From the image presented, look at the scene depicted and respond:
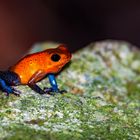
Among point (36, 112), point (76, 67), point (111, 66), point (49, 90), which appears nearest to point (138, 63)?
point (111, 66)

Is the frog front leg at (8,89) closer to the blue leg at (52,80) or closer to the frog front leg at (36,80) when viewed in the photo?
the frog front leg at (36,80)

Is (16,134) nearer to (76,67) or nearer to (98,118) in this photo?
(98,118)

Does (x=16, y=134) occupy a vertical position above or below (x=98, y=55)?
below

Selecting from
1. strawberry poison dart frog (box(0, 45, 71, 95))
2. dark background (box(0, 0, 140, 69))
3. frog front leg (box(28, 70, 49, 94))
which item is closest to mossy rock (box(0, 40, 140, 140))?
frog front leg (box(28, 70, 49, 94))

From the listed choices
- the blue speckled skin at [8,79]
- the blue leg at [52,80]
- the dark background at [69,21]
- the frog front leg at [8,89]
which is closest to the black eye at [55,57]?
the blue leg at [52,80]

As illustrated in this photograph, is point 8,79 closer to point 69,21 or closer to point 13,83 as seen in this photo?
point 13,83

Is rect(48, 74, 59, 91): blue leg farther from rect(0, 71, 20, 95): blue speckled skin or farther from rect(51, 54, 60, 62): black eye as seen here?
rect(0, 71, 20, 95): blue speckled skin

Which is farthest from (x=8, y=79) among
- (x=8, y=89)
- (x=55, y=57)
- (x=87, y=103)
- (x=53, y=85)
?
(x=87, y=103)
